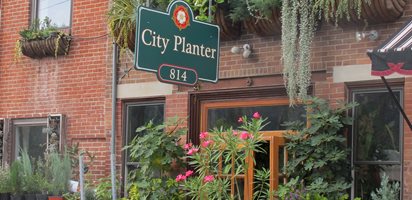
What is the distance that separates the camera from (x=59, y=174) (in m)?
10.3

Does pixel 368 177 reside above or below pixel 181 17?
below

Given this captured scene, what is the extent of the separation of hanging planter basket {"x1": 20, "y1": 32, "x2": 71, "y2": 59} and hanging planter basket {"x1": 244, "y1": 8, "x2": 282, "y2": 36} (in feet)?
11.2

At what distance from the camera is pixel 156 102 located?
1030cm

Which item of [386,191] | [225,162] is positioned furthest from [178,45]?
[386,191]

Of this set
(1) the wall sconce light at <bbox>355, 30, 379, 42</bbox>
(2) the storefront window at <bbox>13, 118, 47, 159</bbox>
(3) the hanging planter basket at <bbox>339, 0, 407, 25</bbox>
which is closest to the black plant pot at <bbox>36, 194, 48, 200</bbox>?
(2) the storefront window at <bbox>13, 118, 47, 159</bbox>

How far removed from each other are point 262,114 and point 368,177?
157 centimetres

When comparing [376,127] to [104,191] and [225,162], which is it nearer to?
[225,162]

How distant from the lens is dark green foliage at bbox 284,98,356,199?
310 inches

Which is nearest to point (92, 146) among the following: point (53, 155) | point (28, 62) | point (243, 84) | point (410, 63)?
point (53, 155)

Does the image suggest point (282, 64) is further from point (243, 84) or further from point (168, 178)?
point (168, 178)

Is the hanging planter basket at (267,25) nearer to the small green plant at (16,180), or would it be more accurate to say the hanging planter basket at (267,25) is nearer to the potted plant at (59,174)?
the potted plant at (59,174)

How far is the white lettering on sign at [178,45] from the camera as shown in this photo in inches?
302

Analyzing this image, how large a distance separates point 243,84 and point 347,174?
1818mm

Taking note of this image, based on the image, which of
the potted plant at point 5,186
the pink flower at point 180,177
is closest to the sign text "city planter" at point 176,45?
the pink flower at point 180,177
